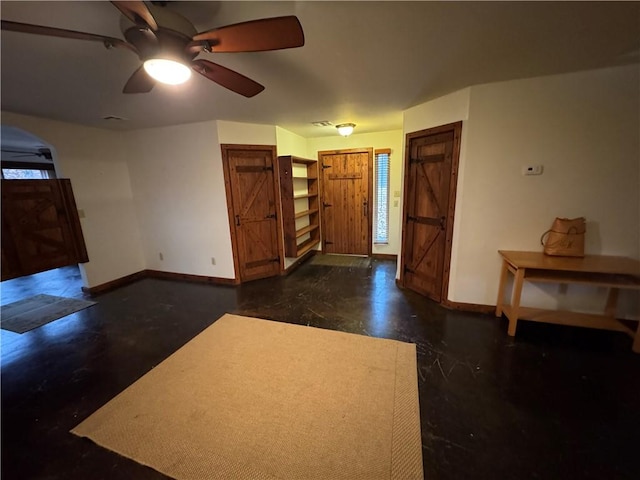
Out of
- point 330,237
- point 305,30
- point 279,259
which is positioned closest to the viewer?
point 305,30

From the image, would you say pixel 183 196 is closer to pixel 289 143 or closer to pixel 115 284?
pixel 115 284

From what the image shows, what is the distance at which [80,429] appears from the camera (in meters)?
1.66

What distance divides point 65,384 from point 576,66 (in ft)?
16.3

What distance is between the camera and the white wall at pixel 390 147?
470 cm

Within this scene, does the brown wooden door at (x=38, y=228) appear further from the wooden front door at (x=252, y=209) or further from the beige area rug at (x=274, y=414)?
the beige area rug at (x=274, y=414)

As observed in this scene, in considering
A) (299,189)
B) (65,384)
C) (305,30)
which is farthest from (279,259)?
(305,30)

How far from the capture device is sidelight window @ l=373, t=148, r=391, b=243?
480 cm

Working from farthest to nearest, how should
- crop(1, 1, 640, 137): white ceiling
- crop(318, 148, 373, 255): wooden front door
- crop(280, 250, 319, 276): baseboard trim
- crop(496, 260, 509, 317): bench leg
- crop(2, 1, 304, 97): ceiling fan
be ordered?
crop(318, 148, 373, 255): wooden front door → crop(280, 250, 319, 276): baseboard trim → crop(496, 260, 509, 317): bench leg → crop(1, 1, 640, 137): white ceiling → crop(2, 1, 304, 97): ceiling fan

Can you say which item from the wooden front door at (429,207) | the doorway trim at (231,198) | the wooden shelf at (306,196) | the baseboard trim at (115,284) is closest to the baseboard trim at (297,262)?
the doorway trim at (231,198)

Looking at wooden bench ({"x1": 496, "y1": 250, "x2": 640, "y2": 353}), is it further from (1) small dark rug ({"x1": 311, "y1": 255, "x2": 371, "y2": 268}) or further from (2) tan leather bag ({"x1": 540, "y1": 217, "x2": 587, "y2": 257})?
(1) small dark rug ({"x1": 311, "y1": 255, "x2": 371, "y2": 268})

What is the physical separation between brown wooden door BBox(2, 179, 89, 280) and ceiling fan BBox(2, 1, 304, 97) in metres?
3.11

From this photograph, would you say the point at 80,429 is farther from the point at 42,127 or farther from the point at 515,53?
the point at 515,53

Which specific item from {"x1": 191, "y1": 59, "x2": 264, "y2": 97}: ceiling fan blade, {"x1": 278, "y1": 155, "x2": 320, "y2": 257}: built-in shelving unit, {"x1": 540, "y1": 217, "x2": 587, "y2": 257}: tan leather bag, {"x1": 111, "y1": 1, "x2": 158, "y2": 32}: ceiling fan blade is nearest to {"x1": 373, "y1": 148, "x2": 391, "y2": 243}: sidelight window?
{"x1": 278, "y1": 155, "x2": 320, "y2": 257}: built-in shelving unit

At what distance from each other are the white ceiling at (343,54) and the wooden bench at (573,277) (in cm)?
166
